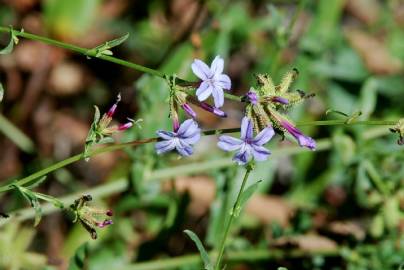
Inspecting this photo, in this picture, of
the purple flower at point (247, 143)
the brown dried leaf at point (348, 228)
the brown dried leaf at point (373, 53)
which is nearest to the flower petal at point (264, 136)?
the purple flower at point (247, 143)

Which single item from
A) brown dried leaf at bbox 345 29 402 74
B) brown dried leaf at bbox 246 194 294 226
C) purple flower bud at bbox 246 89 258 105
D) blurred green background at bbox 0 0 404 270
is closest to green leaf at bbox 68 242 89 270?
blurred green background at bbox 0 0 404 270

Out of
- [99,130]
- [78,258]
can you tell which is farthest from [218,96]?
[78,258]

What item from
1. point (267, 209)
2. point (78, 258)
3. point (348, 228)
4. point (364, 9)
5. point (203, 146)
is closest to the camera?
point (78, 258)

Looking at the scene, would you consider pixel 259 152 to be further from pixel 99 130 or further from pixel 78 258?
pixel 78 258

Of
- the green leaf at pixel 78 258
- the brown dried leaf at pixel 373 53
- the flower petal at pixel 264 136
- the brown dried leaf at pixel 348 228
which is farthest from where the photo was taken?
the brown dried leaf at pixel 373 53

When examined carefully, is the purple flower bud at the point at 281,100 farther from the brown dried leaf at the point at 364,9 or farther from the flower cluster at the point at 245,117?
the brown dried leaf at the point at 364,9

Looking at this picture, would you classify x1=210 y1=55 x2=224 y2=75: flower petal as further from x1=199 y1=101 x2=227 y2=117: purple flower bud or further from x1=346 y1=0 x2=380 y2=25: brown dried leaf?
x1=346 y1=0 x2=380 y2=25: brown dried leaf
